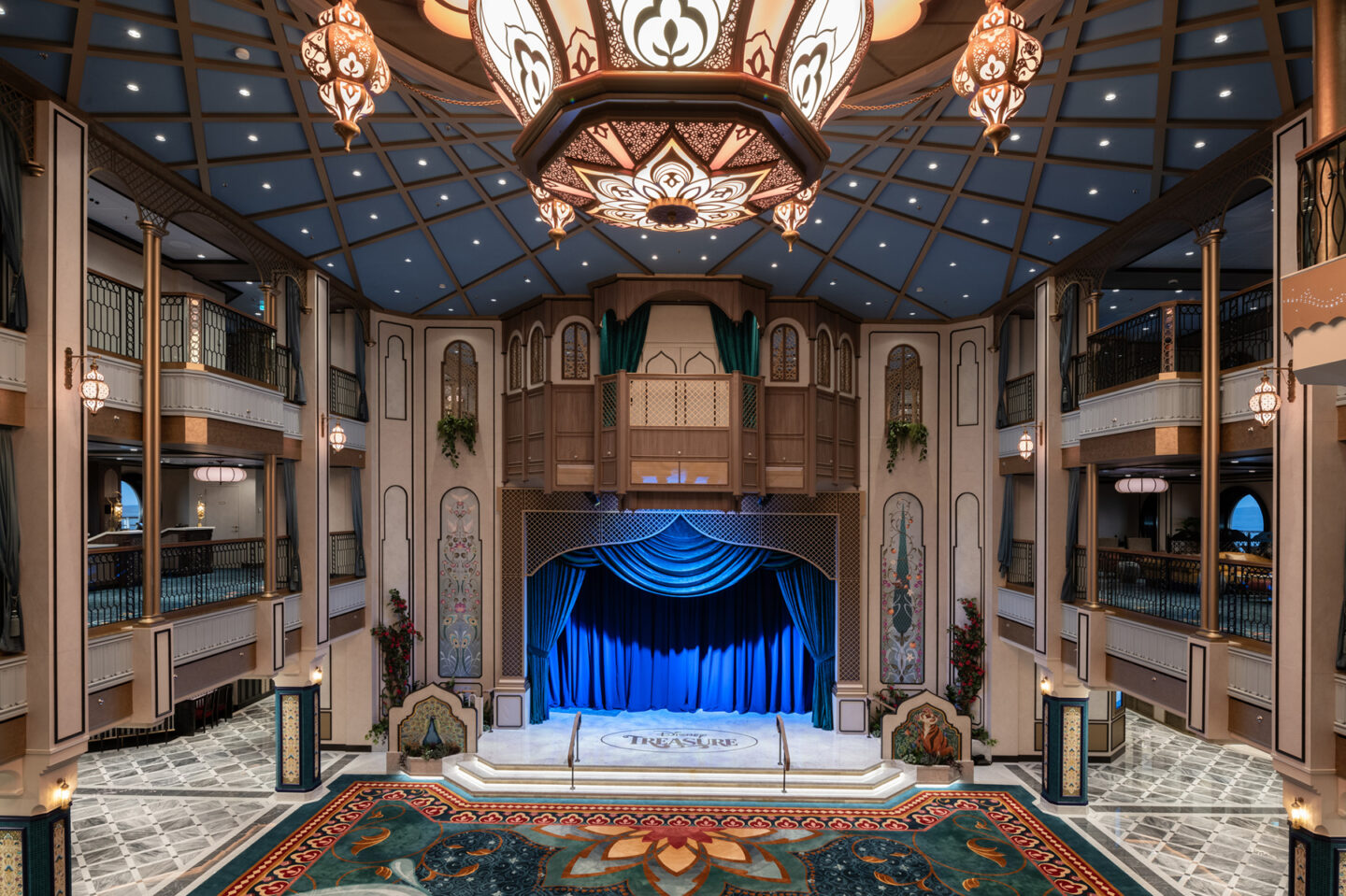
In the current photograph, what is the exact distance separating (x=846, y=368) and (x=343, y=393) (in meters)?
7.76

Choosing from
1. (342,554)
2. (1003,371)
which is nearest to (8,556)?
(342,554)

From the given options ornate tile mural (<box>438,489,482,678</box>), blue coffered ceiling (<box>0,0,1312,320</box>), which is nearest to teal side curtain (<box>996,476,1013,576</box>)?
blue coffered ceiling (<box>0,0,1312,320</box>)

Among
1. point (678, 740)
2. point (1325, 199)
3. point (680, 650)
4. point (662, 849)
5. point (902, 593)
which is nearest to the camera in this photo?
point (1325, 199)

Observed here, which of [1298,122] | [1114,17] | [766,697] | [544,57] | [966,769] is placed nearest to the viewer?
[544,57]

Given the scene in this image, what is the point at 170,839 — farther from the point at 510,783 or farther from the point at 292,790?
the point at 510,783

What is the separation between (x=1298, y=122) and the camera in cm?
639

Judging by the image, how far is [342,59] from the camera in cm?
257

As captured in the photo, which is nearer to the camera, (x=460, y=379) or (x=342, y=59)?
(x=342, y=59)

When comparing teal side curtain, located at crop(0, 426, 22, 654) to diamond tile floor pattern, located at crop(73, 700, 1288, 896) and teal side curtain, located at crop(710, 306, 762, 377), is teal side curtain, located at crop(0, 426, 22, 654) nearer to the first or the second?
diamond tile floor pattern, located at crop(73, 700, 1288, 896)

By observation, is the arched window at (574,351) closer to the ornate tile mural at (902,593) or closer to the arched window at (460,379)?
the arched window at (460,379)

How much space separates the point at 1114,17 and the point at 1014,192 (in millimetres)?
2946

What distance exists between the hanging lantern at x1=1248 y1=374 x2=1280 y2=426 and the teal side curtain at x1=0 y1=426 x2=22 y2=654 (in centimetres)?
969

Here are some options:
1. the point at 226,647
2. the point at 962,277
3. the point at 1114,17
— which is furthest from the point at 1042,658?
the point at 226,647

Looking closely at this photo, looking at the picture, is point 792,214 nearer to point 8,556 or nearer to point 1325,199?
point 1325,199
